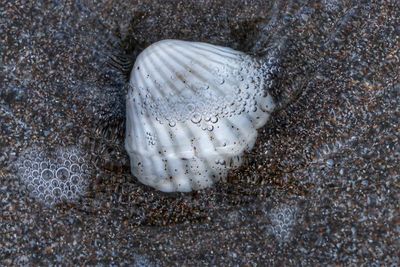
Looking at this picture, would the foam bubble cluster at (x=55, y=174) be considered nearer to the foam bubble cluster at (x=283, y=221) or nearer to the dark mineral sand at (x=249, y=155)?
the dark mineral sand at (x=249, y=155)

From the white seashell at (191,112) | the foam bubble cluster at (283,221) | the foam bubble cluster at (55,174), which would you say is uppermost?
the white seashell at (191,112)

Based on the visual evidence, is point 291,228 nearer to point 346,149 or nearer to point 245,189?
point 245,189

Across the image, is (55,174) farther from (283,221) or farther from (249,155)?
(283,221)

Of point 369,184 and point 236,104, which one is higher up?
point 236,104

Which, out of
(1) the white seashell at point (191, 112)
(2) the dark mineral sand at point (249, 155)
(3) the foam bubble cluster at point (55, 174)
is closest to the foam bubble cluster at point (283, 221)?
(2) the dark mineral sand at point (249, 155)

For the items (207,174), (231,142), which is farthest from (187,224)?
(231,142)

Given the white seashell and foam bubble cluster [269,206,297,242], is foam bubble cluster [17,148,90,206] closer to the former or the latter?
the white seashell
